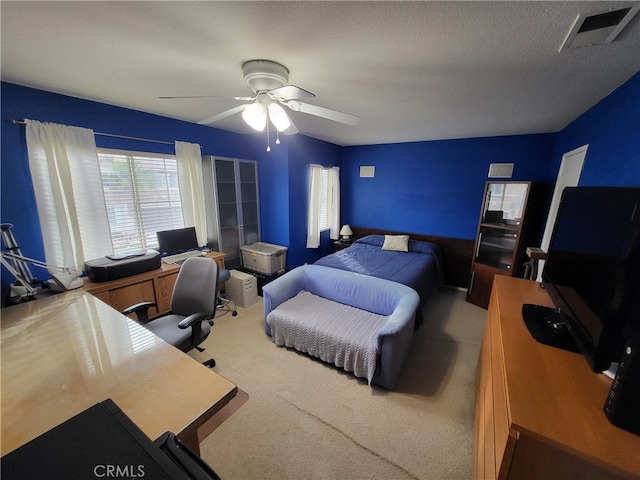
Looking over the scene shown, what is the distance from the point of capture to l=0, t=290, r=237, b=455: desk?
0.85 m

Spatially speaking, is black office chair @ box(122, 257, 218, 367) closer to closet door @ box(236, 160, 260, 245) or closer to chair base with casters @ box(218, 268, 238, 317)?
chair base with casters @ box(218, 268, 238, 317)

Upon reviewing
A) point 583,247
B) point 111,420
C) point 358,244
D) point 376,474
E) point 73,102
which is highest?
point 73,102

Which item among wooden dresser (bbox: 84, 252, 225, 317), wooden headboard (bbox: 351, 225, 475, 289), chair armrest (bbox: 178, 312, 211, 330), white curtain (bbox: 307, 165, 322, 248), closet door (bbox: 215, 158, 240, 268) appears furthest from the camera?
white curtain (bbox: 307, 165, 322, 248)

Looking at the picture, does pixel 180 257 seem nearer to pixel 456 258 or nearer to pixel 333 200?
pixel 333 200

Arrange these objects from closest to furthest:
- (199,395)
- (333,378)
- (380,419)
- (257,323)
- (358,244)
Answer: (199,395) → (380,419) → (333,378) → (257,323) → (358,244)

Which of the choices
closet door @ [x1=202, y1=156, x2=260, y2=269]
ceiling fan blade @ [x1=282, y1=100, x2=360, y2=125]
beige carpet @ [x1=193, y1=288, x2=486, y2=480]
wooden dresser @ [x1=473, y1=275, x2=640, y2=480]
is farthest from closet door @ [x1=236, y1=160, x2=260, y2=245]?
wooden dresser @ [x1=473, y1=275, x2=640, y2=480]

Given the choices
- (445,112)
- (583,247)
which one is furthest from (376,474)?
(445,112)

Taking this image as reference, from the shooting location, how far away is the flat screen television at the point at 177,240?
285 cm

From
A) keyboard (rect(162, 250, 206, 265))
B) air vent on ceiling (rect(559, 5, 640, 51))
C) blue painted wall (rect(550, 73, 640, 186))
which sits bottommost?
keyboard (rect(162, 250, 206, 265))

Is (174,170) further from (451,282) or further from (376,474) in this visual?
(451,282)

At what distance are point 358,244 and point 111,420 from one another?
Answer: 3918 mm

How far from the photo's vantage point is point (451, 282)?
391cm

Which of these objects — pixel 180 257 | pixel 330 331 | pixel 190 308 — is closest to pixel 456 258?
pixel 330 331

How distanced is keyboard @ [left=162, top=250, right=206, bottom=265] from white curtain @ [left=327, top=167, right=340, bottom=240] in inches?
94.1
